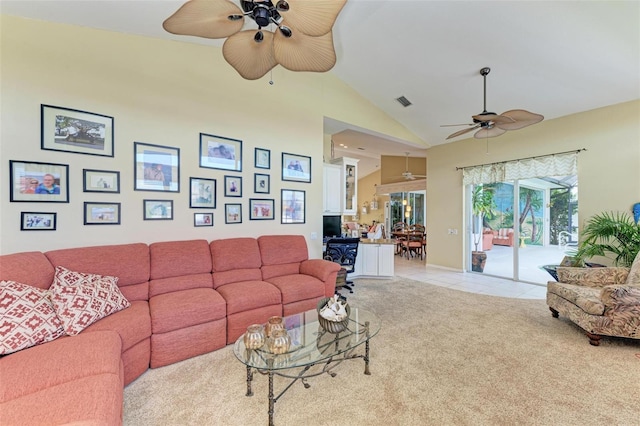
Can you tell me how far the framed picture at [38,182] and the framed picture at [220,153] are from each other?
135 cm

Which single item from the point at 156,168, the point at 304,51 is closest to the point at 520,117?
the point at 304,51

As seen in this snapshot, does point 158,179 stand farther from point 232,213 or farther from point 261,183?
point 261,183

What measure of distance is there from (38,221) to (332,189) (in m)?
4.03

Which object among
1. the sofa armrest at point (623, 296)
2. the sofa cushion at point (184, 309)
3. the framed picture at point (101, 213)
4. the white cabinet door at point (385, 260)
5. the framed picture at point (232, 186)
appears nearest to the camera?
Result: the sofa cushion at point (184, 309)

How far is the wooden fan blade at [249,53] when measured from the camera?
192 centimetres

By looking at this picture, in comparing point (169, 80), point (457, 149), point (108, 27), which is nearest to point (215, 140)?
point (169, 80)

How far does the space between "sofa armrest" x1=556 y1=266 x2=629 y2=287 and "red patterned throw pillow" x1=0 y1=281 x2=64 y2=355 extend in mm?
5166

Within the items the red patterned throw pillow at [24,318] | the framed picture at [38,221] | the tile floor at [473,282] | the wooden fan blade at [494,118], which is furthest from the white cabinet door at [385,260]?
the framed picture at [38,221]

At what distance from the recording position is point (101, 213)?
282 cm

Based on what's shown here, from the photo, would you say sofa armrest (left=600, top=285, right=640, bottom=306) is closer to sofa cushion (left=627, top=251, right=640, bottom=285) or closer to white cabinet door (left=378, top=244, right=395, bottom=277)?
sofa cushion (left=627, top=251, right=640, bottom=285)

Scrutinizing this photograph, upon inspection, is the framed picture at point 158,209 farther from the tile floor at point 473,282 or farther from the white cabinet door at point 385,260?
the tile floor at point 473,282

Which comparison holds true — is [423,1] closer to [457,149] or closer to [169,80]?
[169,80]

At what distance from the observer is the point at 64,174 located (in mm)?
2621

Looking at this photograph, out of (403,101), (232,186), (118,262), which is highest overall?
(403,101)
